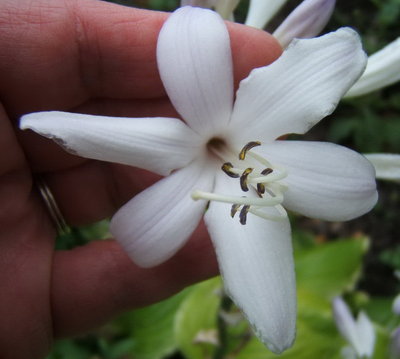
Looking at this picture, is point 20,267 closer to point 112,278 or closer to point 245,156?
point 112,278

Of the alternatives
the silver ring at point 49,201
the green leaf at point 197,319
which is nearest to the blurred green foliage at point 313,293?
the green leaf at point 197,319

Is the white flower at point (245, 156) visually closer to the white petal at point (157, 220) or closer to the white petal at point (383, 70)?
the white petal at point (157, 220)

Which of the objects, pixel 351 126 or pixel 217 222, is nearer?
pixel 217 222

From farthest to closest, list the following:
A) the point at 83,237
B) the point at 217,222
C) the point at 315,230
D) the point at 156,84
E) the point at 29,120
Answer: the point at 315,230, the point at 83,237, the point at 156,84, the point at 217,222, the point at 29,120

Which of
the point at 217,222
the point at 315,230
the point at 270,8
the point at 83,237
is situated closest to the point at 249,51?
the point at 270,8

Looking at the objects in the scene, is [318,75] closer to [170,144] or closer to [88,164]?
[170,144]

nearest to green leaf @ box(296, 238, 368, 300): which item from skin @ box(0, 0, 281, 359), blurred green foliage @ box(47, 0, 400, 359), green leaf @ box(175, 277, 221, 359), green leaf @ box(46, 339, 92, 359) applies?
blurred green foliage @ box(47, 0, 400, 359)

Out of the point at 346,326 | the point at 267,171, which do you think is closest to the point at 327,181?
the point at 267,171

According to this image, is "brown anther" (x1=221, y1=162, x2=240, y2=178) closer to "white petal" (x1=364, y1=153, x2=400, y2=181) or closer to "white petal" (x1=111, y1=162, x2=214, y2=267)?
"white petal" (x1=111, y1=162, x2=214, y2=267)
